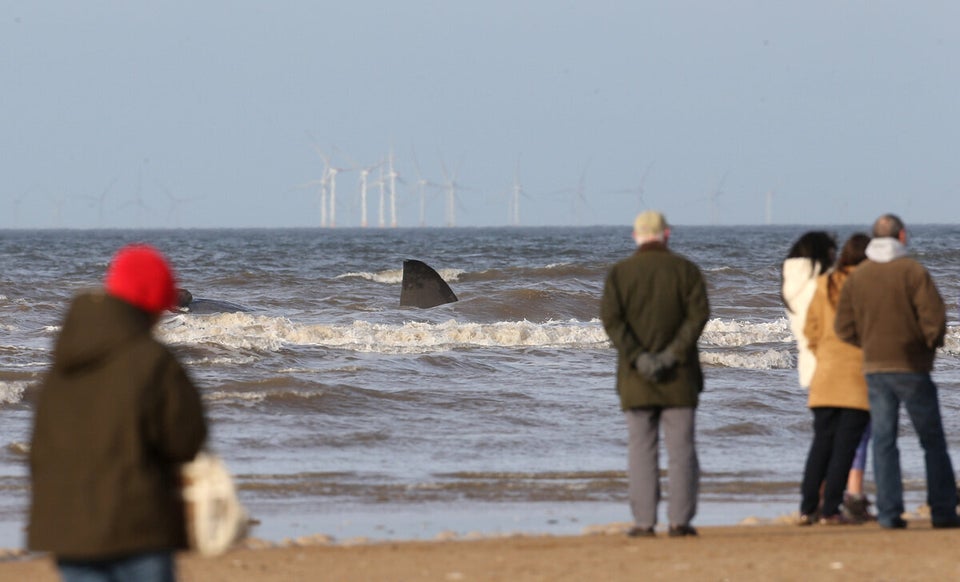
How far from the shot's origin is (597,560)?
6285mm

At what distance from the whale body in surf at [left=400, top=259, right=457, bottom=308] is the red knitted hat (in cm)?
2502

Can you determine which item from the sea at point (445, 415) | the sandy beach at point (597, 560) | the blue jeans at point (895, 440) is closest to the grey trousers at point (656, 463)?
the sandy beach at point (597, 560)

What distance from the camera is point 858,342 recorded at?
701cm

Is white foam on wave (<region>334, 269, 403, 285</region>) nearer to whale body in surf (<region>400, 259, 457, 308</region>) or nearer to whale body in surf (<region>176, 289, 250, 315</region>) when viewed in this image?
whale body in surf (<region>400, 259, 457, 308</region>)

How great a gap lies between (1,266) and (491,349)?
35.3 metres

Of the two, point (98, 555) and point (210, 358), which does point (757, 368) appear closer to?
point (210, 358)

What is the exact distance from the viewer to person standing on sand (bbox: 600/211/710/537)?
21.8 ft

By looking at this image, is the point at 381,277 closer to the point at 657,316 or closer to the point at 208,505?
the point at 657,316

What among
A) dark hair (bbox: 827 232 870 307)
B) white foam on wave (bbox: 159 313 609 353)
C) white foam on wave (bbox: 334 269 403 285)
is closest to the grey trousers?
dark hair (bbox: 827 232 870 307)

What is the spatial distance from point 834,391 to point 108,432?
466cm

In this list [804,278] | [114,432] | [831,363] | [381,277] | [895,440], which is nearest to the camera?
[114,432]

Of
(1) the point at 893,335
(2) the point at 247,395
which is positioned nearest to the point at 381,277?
(2) the point at 247,395

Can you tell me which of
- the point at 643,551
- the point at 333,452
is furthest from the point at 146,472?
the point at 333,452

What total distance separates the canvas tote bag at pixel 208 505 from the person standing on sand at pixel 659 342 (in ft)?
10.8
